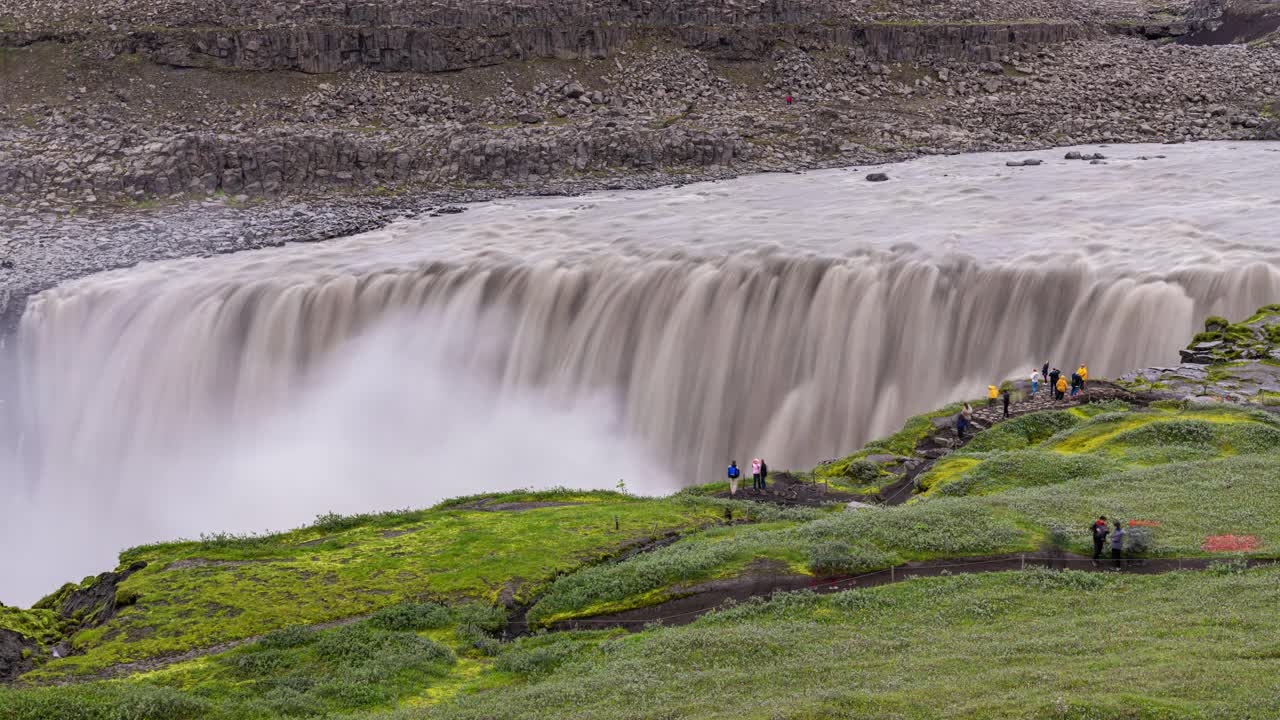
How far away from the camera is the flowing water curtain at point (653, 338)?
46.4m

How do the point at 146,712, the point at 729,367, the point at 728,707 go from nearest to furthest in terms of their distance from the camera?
the point at 728,707 < the point at 146,712 < the point at 729,367

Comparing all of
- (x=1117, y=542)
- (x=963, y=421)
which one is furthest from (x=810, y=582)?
(x=963, y=421)

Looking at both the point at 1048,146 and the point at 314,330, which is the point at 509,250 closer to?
the point at 314,330

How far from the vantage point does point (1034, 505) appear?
27672 mm

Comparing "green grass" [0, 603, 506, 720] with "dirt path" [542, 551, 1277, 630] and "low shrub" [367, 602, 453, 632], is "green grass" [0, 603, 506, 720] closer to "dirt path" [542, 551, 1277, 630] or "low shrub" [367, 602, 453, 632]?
"low shrub" [367, 602, 453, 632]

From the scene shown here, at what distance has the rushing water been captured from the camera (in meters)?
46.8

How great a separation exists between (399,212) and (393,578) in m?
51.9

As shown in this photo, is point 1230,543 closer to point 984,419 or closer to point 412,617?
point 984,419

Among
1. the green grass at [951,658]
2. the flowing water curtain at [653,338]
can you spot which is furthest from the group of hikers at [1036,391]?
the green grass at [951,658]

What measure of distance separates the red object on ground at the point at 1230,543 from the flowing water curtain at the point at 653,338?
68.7 ft

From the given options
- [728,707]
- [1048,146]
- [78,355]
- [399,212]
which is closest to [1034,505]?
[728,707]

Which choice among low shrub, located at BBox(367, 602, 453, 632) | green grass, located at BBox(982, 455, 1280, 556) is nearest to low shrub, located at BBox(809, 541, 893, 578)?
green grass, located at BBox(982, 455, 1280, 556)

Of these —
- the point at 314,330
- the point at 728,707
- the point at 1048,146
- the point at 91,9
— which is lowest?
the point at 314,330

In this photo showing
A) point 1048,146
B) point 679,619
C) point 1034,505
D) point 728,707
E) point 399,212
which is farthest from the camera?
point 1048,146
